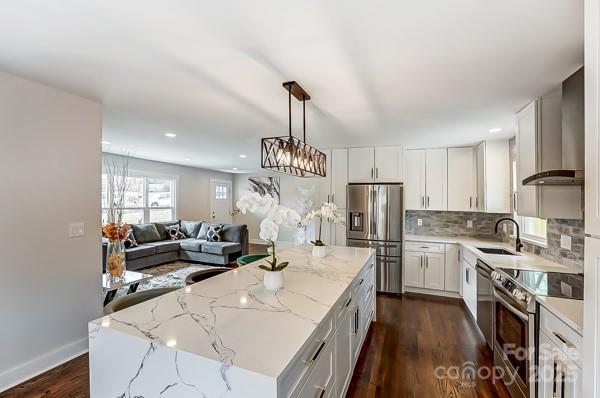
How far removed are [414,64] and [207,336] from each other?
6.51ft

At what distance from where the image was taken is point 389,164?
14.3ft

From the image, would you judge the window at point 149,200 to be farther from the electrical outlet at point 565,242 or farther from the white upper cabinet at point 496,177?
the electrical outlet at point 565,242

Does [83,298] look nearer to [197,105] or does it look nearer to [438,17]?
[197,105]

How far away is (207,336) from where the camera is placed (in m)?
1.08

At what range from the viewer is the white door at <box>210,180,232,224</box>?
8375mm

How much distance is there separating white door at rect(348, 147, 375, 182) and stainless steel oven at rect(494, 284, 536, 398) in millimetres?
2568

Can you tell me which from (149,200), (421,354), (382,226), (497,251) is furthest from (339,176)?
(149,200)

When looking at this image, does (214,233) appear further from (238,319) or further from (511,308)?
(511,308)

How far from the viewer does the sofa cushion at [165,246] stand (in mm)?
5507

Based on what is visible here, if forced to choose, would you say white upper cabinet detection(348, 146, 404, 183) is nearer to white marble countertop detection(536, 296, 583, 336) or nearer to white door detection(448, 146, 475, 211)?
white door detection(448, 146, 475, 211)

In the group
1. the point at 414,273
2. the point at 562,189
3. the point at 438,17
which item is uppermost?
the point at 438,17

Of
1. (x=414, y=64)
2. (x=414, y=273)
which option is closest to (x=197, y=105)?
(x=414, y=64)

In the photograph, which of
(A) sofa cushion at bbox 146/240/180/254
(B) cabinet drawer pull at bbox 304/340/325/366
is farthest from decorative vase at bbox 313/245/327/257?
(A) sofa cushion at bbox 146/240/180/254

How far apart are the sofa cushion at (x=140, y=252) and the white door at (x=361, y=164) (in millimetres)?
4077
